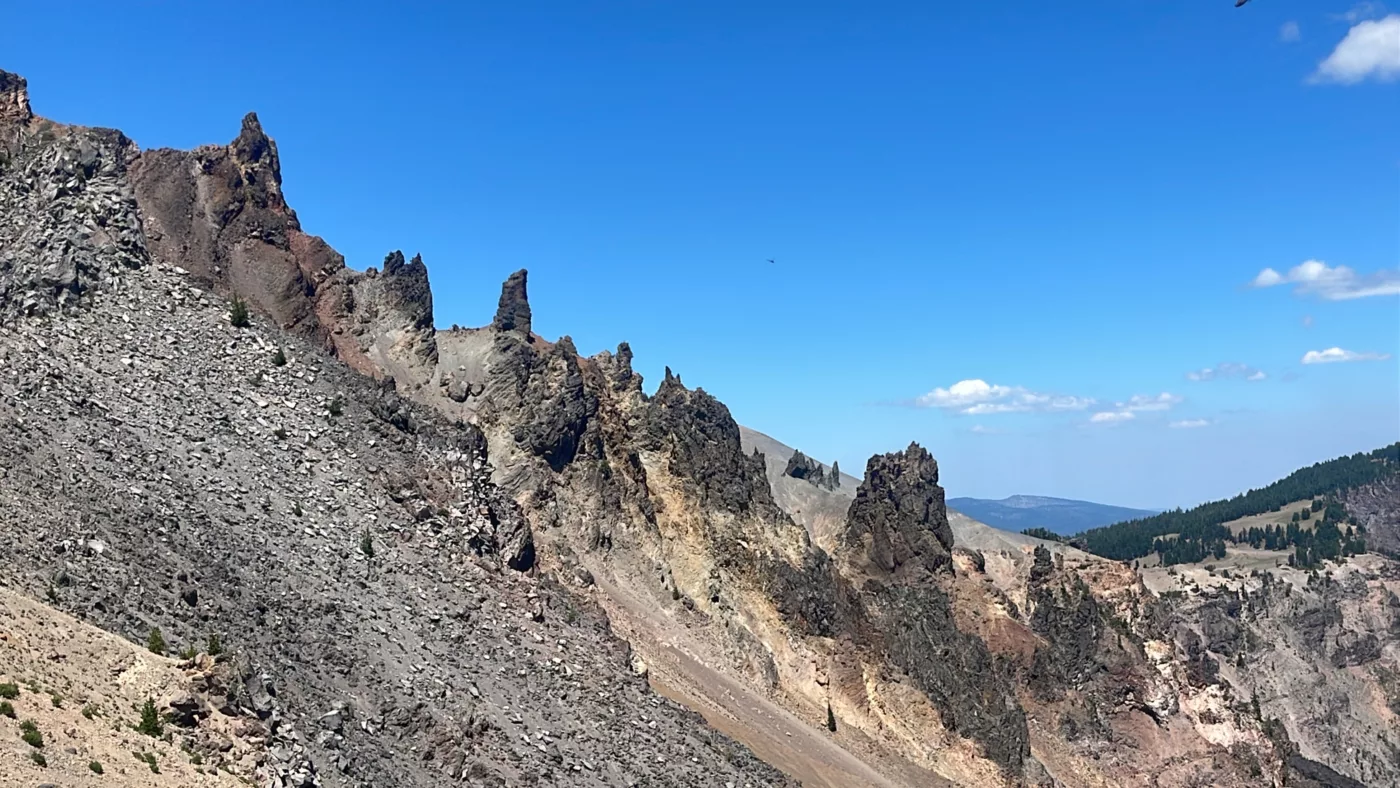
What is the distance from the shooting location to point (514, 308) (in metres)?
77.5

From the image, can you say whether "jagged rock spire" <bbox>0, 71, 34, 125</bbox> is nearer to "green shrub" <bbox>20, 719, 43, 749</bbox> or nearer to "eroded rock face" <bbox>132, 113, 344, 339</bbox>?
"eroded rock face" <bbox>132, 113, 344, 339</bbox>

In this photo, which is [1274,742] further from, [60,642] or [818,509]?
[60,642]

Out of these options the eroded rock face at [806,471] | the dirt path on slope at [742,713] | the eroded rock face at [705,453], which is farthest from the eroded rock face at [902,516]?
the dirt path on slope at [742,713]

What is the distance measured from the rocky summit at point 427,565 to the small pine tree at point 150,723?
16 cm

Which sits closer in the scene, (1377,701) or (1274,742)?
(1274,742)

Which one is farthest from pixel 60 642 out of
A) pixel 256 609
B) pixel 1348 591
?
pixel 1348 591

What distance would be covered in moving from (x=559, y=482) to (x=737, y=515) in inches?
575

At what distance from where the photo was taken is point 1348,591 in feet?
535

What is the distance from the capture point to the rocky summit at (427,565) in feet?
97.2

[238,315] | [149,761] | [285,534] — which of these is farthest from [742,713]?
[149,761]

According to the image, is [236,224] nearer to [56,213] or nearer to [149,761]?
[56,213]

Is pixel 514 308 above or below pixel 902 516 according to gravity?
above

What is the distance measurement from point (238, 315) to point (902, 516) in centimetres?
6105

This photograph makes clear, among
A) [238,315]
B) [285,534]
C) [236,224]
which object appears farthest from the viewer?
[236,224]
